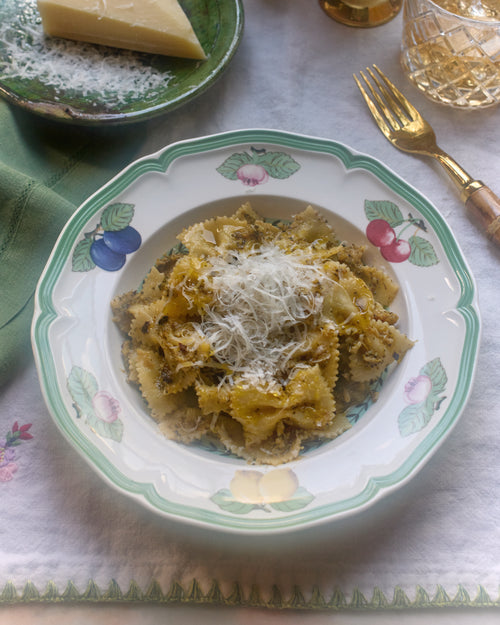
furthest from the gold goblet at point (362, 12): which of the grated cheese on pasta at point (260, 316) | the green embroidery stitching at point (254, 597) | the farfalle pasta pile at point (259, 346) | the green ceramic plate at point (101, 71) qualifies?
the green embroidery stitching at point (254, 597)

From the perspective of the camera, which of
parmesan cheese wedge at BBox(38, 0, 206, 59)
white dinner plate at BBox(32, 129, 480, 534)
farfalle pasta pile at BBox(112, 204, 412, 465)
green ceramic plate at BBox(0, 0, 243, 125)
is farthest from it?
parmesan cheese wedge at BBox(38, 0, 206, 59)

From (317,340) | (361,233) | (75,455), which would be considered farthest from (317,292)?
(75,455)

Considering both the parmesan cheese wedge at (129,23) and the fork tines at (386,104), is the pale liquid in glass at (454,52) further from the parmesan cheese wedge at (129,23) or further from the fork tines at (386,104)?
the parmesan cheese wedge at (129,23)

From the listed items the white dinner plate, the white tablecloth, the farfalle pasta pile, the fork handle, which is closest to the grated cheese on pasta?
the farfalle pasta pile

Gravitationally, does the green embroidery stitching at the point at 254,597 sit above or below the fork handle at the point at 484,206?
below

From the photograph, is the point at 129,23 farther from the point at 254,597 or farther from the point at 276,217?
the point at 254,597

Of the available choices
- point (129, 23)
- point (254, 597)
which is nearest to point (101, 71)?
point (129, 23)

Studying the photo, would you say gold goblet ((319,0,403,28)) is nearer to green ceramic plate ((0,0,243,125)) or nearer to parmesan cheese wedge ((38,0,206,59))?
green ceramic plate ((0,0,243,125))
